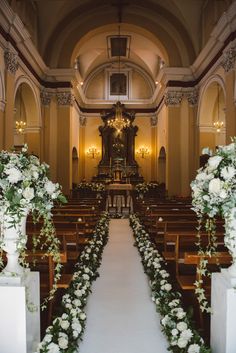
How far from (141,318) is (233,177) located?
2368mm

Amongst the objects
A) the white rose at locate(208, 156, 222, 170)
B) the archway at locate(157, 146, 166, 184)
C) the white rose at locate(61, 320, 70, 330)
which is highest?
the archway at locate(157, 146, 166, 184)

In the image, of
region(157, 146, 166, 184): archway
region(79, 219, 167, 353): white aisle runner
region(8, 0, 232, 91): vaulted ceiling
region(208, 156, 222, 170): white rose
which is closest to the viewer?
region(208, 156, 222, 170): white rose

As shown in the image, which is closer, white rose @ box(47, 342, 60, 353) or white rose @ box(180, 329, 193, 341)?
white rose @ box(47, 342, 60, 353)

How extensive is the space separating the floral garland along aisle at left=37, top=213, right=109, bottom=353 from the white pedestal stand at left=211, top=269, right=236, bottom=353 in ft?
4.08

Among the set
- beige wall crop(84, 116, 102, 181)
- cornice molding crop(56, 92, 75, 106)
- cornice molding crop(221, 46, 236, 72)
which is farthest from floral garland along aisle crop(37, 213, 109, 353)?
beige wall crop(84, 116, 102, 181)

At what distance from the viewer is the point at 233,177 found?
9.41ft

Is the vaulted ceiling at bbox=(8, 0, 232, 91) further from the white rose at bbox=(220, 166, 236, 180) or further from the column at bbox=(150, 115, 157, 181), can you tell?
the white rose at bbox=(220, 166, 236, 180)

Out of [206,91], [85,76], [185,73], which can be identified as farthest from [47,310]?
[85,76]

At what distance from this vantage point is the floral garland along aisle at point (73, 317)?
3107 millimetres

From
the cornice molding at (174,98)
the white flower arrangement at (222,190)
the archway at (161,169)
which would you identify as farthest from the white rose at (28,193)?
the archway at (161,169)

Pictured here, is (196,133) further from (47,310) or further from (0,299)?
(0,299)

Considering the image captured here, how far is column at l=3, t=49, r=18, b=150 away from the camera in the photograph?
1174cm

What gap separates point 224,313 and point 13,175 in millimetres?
1990

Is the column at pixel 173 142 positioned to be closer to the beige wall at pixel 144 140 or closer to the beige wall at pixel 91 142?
the beige wall at pixel 144 140
